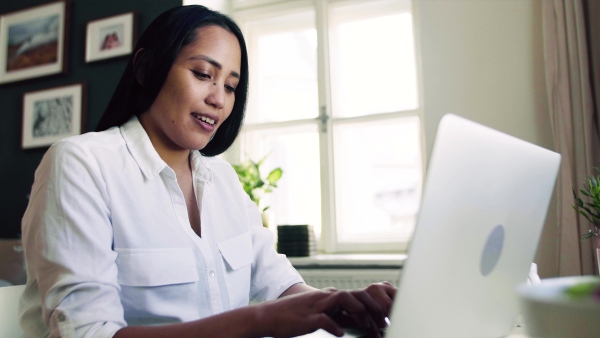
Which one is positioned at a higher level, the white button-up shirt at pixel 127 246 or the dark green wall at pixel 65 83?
the dark green wall at pixel 65 83

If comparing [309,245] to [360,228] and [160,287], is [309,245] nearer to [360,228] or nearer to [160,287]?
[360,228]

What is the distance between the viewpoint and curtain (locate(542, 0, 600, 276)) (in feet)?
7.39

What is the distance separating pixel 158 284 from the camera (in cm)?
109

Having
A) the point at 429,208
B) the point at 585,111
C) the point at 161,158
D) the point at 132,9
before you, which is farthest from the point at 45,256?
the point at 132,9

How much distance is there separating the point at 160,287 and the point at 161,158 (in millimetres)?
333

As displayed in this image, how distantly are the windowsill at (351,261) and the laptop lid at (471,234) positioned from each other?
191cm

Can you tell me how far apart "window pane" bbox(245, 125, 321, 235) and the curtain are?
1368mm

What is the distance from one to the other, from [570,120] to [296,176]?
1.58 meters

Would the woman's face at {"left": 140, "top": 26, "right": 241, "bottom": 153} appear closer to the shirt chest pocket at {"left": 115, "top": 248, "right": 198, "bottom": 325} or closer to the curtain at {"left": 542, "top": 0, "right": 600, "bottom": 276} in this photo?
the shirt chest pocket at {"left": 115, "top": 248, "right": 198, "bottom": 325}

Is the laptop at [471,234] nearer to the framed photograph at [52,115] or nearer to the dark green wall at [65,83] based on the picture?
the dark green wall at [65,83]

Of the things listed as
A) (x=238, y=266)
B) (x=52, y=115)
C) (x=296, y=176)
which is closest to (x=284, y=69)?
(x=296, y=176)

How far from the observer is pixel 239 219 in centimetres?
140

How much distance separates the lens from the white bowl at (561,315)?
336mm

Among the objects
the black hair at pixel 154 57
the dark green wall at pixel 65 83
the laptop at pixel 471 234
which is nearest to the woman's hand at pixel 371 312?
the laptop at pixel 471 234
